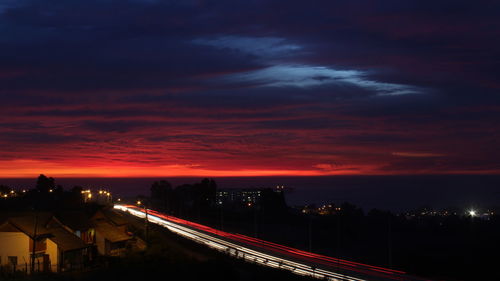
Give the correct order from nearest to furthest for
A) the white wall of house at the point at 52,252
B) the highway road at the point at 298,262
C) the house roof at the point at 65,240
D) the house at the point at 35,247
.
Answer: the house at the point at 35,247
the white wall of house at the point at 52,252
the house roof at the point at 65,240
the highway road at the point at 298,262

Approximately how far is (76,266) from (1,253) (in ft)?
15.8

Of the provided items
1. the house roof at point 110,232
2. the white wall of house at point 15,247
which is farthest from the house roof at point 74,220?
the white wall of house at point 15,247

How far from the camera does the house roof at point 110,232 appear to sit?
47500 millimetres

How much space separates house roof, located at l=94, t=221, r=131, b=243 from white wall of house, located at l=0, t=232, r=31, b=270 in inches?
425

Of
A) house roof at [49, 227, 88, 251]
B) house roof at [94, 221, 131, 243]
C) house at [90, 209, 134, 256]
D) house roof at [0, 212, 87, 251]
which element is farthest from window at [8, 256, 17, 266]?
house roof at [94, 221, 131, 243]

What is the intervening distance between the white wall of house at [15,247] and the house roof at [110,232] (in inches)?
425

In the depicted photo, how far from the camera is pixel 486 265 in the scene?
61.0 m

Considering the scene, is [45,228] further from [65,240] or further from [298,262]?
[298,262]

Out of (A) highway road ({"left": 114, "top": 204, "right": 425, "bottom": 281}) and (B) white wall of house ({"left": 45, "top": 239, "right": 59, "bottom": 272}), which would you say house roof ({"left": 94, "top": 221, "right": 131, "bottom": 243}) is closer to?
(A) highway road ({"left": 114, "top": 204, "right": 425, "bottom": 281})

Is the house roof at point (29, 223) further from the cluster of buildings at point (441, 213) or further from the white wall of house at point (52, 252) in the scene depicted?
the cluster of buildings at point (441, 213)

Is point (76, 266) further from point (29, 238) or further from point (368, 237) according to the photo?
point (368, 237)

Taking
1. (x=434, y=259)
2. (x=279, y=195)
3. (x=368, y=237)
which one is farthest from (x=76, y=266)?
(x=279, y=195)

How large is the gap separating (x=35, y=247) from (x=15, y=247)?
1326 millimetres

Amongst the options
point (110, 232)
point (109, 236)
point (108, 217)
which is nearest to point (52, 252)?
point (109, 236)
